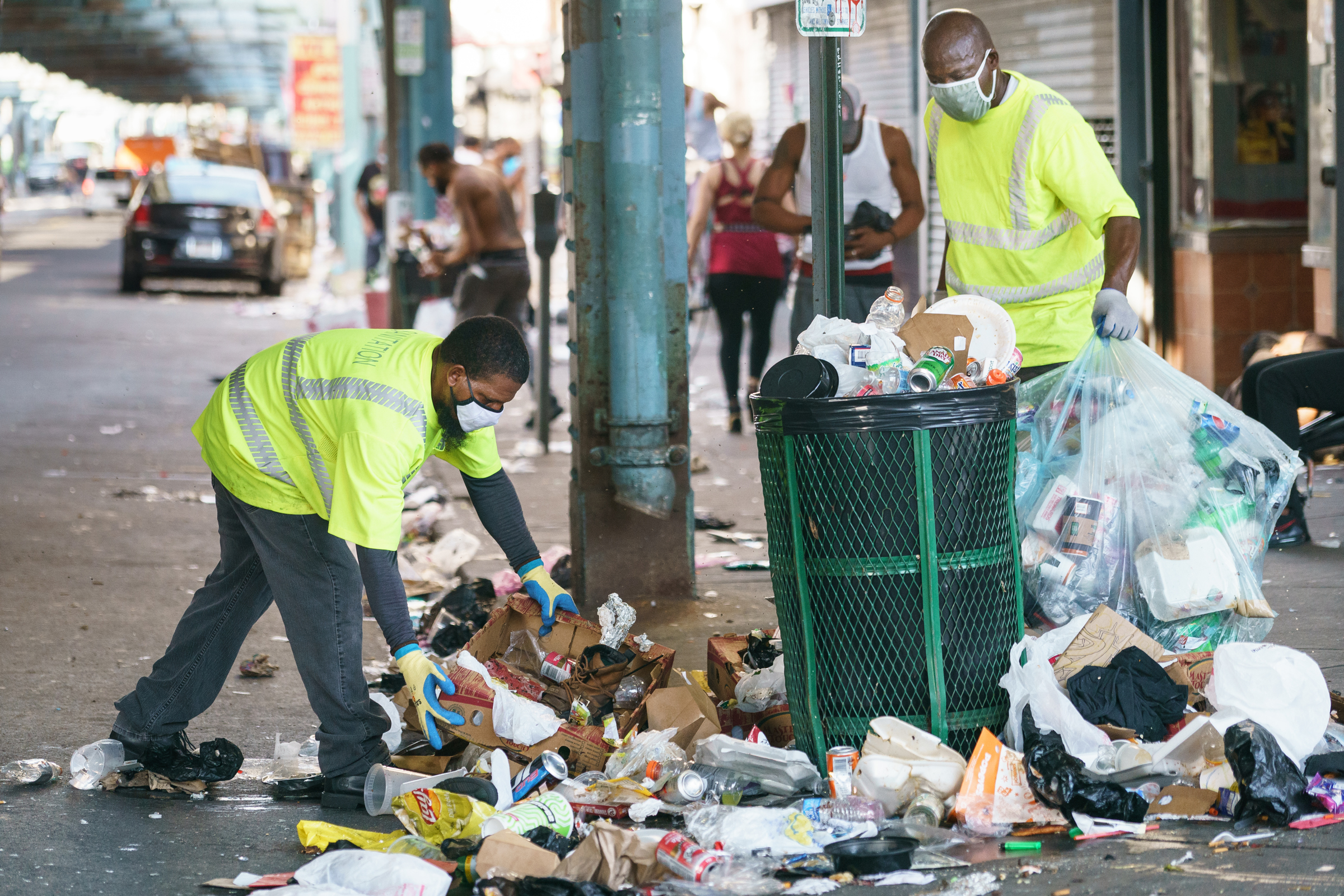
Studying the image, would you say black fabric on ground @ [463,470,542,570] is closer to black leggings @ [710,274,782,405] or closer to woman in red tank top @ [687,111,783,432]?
woman in red tank top @ [687,111,783,432]

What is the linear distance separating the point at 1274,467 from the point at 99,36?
51835 mm

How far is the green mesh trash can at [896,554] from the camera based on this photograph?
3.80 meters

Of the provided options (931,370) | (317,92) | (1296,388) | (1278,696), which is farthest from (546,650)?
(317,92)

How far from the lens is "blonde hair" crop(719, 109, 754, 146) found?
1023cm

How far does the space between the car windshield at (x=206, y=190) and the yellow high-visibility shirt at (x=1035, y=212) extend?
59.9ft

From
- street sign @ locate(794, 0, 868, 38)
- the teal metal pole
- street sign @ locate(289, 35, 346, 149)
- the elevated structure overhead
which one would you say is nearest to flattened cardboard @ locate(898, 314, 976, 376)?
street sign @ locate(794, 0, 868, 38)

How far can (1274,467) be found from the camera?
4711 mm

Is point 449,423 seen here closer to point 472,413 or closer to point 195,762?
point 472,413

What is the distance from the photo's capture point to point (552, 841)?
3.64 metres

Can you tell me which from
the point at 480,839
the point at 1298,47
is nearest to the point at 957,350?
the point at 480,839

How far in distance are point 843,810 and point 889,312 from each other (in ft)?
4.31

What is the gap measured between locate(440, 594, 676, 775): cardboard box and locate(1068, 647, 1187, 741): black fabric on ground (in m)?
1.13

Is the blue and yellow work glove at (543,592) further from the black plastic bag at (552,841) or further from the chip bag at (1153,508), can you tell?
the chip bag at (1153,508)

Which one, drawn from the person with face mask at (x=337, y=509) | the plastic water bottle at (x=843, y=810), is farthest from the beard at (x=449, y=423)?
the plastic water bottle at (x=843, y=810)
